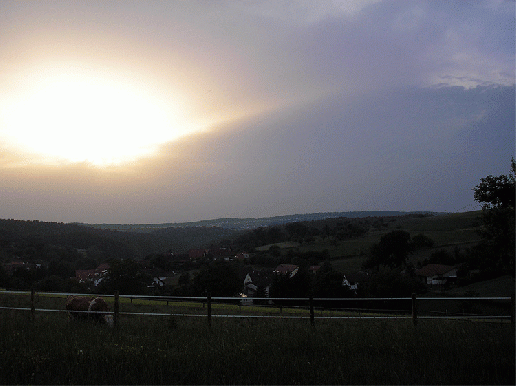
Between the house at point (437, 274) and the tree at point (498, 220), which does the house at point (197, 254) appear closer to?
the house at point (437, 274)

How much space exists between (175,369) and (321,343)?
289cm

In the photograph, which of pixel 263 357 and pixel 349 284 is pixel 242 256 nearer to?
pixel 349 284

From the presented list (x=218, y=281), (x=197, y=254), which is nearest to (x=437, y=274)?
(x=218, y=281)

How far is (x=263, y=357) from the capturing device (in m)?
6.79

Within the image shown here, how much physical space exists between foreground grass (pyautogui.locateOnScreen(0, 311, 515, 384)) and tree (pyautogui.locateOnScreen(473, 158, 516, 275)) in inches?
627

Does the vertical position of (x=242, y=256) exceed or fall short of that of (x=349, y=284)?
it falls short

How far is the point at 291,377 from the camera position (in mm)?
5926

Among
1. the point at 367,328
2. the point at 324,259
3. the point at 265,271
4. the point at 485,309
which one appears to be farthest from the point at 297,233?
the point at 367,328

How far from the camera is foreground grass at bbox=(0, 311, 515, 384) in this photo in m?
5.89

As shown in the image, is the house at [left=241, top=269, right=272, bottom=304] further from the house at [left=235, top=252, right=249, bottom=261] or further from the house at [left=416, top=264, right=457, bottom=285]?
the house at [left=416, top=264, right=457, bottom=285]

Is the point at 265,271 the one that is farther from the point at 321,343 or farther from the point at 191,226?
the point at 191,226

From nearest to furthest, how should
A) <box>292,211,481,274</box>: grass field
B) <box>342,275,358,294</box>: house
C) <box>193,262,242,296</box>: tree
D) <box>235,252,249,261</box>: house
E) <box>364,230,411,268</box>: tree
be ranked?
<box>342,275,358,294</box>: house → <box>193,262,242,296</box>: tree → <box>364,230,411,268</box>: tree → <box>292,211,481,274</box>: grass field → <box>235,252,249,261</box>: house

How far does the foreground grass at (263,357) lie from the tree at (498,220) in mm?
15935

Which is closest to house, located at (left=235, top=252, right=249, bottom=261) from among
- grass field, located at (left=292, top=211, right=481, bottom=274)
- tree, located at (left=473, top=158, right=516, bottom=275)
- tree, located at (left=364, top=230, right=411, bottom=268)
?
grass field, located at (left=292, top=211, right=481, bottom=274)
